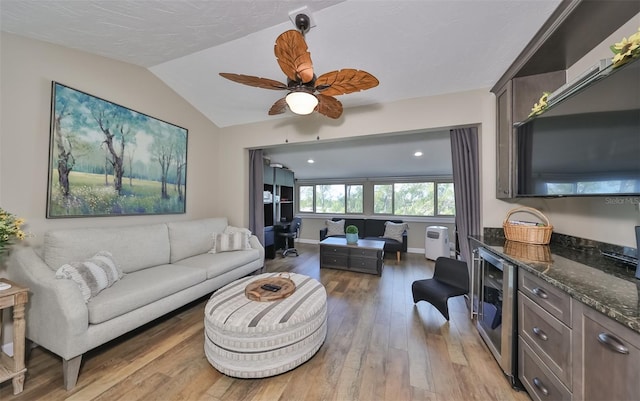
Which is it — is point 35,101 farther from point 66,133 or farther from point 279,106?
point 279,106

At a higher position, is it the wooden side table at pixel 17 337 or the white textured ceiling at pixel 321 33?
the white textured ceiling at pixel 321 33

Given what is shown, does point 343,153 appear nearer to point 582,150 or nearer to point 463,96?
point 463,96

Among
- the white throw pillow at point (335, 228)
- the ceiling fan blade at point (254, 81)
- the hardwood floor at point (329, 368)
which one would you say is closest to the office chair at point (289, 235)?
the white throw pillow at point (335, 228)

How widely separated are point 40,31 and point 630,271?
4.41 m

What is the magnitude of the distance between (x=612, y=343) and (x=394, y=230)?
4.50 metres

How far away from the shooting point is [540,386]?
1.29 meters

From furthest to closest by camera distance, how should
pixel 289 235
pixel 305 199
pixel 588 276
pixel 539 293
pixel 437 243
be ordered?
pixel 305 199
pixel 289 235
pixel 437 243
pixel 539 293
pixel 588 276

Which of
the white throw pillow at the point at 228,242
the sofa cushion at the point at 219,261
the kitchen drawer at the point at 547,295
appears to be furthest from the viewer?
the white throw pillow at the point at 228,242

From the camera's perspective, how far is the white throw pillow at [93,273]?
1680mm

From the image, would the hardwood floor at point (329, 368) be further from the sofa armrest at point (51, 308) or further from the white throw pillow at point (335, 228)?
the white throw pillow at point (335, 228)

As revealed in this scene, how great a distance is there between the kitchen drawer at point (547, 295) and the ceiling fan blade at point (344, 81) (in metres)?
1.61

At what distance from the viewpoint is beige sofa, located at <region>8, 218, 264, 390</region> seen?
154cm

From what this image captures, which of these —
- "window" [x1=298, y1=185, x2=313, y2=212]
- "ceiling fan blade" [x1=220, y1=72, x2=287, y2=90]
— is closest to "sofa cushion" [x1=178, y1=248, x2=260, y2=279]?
"ceiling fan blade" [x1=220, y1=72, x2=287, y2=90]

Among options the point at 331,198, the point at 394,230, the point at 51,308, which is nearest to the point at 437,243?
the point at 394,230
